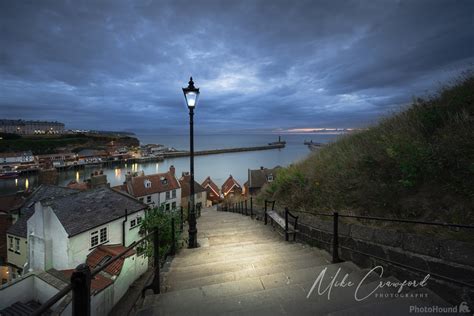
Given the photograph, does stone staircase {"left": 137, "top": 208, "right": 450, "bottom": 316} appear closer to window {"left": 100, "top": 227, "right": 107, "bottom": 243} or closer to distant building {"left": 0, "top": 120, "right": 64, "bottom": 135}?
window {"left": 100, "top": 227, "right": 107, "bottom": 243}

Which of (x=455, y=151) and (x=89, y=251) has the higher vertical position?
(x=455, y=151)

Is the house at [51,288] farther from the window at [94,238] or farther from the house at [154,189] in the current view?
the house at [154,189]

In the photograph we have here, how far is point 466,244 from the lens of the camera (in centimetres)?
265

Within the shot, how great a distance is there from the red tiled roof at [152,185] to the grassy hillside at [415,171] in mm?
24797

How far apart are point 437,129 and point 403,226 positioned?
276 centimetres

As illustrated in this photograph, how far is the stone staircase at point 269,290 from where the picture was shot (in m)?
2.42

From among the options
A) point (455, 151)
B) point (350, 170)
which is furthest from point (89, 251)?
point (455, 151)

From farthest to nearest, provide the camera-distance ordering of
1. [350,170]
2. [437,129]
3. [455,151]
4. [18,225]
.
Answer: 1. [18,225]
2. [350,170]
3. [437,129]
4. [455,151]

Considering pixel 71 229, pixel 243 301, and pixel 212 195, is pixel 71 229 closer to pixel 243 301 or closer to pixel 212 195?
pixel 243 301

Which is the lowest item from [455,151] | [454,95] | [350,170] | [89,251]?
[89,251]

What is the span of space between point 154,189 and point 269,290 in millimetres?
28051

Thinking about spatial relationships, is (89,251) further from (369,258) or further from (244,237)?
(369,258)

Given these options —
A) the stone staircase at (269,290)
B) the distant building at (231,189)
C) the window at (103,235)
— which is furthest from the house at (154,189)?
the stone staircase at (269,290)

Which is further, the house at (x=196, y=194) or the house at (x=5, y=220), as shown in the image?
the house at (x=196, y=194)
